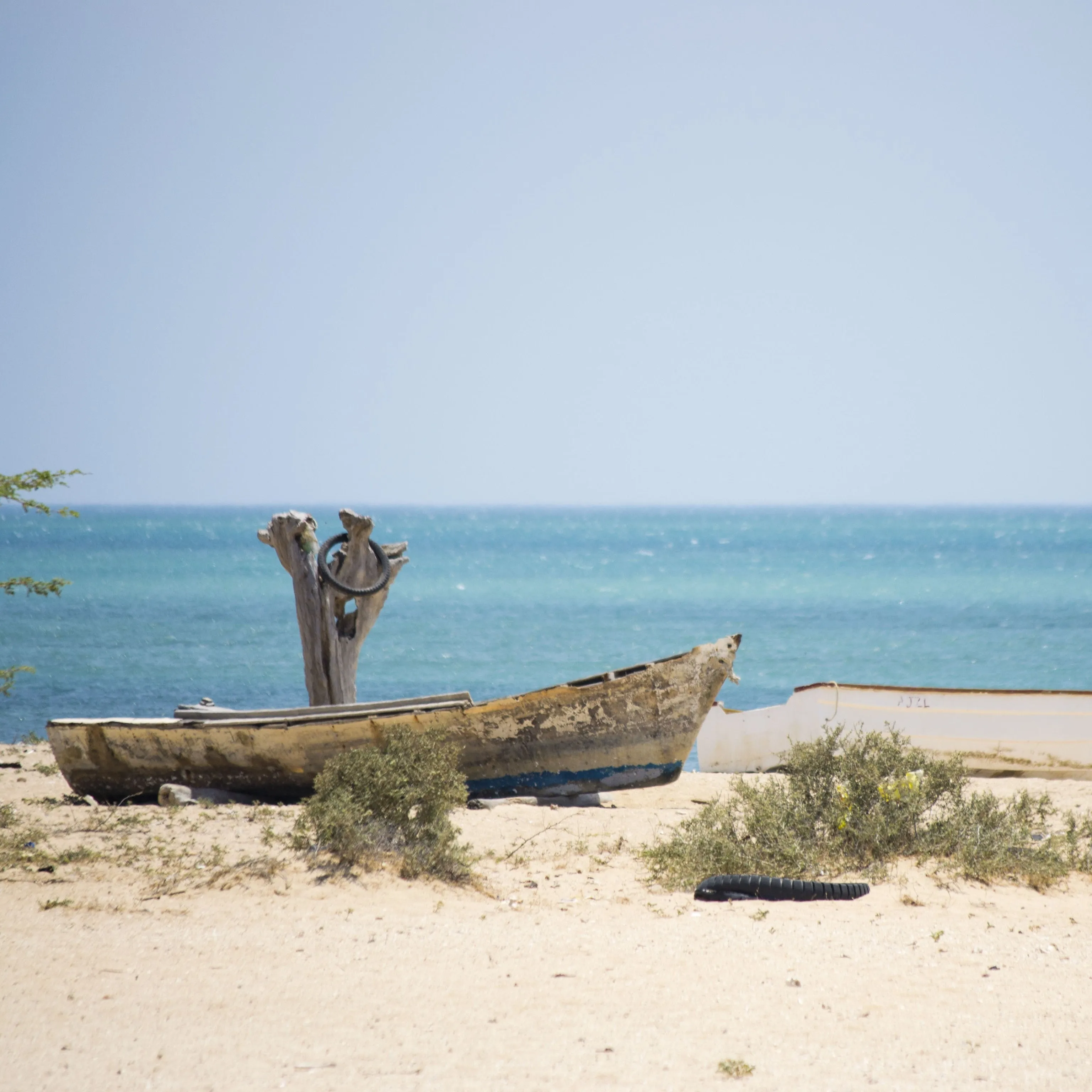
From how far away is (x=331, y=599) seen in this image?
413 inches

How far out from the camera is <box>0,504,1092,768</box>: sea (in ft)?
77.7

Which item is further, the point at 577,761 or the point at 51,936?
the point at 577,761

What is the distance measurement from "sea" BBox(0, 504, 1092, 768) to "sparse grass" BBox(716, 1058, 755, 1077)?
11.1 m

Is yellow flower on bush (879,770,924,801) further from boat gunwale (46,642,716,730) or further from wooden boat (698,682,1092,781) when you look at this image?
A: wooden boat (698,682,1092,781)

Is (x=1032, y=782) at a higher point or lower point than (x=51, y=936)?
lower

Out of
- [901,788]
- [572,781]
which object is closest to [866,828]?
[901,788]

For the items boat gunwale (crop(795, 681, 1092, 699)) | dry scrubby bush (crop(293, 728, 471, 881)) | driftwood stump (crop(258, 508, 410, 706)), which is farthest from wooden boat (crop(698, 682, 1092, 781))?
dry scrubby bush (crop(293, 728, 471, 881))

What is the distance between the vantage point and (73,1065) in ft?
13.9

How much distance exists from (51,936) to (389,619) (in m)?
35.5

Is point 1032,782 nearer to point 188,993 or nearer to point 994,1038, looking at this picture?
point 994,1038

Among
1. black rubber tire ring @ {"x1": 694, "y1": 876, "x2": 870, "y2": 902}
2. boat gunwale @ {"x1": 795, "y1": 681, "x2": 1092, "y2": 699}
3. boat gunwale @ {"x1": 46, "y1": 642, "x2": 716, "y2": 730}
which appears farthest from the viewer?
boat gunwale @ {"x1": 795, "y1": 681, "x2": 1092, "y2": 699}

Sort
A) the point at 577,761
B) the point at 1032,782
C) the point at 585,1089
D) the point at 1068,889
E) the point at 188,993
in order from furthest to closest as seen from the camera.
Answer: the point at 1032,782, the point at 577,761, the point at 1068,889, the point at 188,993, the point at 585,1089

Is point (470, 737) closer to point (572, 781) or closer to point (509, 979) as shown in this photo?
point (572, 781)

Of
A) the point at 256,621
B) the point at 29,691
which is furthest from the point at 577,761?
the point at 256,621
